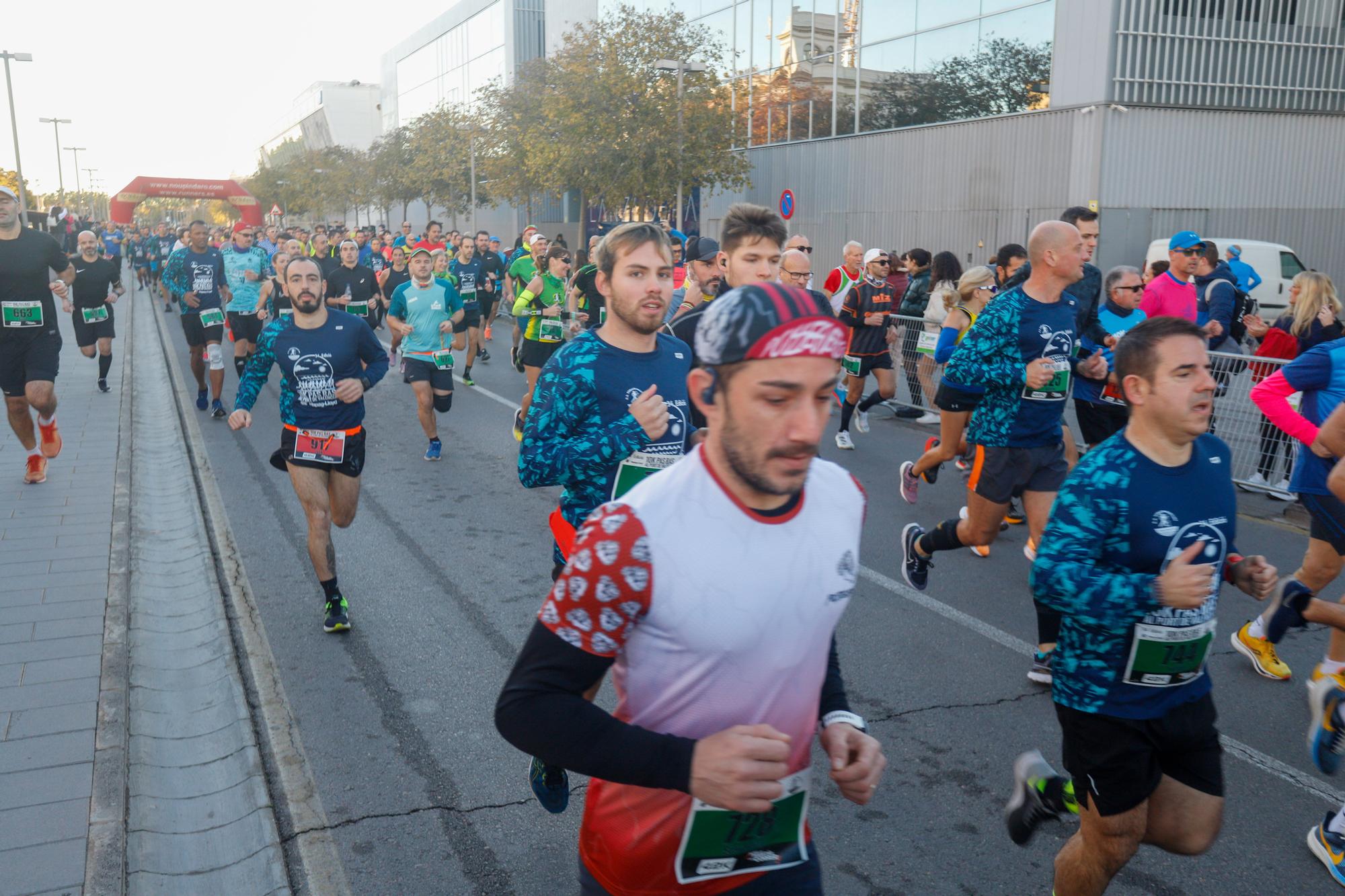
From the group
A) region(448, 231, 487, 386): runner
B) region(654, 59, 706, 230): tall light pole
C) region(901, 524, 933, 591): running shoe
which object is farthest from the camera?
region(654, 59, 706, 230): tall light pole

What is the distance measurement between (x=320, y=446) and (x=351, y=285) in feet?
29.6

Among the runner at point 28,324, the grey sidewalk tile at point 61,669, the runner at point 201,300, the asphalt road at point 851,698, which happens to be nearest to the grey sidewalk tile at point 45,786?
the asphalt road at point 851,698

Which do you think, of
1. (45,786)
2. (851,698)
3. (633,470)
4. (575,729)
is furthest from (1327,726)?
(45,786)

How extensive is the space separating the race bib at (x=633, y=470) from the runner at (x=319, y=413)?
2759 millimetres

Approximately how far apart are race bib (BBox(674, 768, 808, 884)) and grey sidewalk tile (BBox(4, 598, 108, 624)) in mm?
4985

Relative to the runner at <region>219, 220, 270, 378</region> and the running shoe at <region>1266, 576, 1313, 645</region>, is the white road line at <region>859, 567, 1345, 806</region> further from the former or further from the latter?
the runner at <region>219, 220, 270, 378</region>

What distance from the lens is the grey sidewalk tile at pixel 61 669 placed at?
5129 millimetres

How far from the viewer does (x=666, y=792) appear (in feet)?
6.63

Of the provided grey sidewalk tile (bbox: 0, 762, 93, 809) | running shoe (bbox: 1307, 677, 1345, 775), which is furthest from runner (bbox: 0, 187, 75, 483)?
running shoe (bbox: 1307, 677, 1345, 775)

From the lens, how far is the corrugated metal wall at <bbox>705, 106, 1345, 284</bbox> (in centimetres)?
2305

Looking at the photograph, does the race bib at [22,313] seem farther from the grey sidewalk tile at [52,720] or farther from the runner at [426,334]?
the grey sidewalk tile at [52,720]

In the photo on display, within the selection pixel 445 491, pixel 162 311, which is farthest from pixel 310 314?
pixel 162 311

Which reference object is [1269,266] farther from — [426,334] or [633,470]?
[633,470]

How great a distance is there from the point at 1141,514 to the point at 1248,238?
Answer: 78.5 feet
